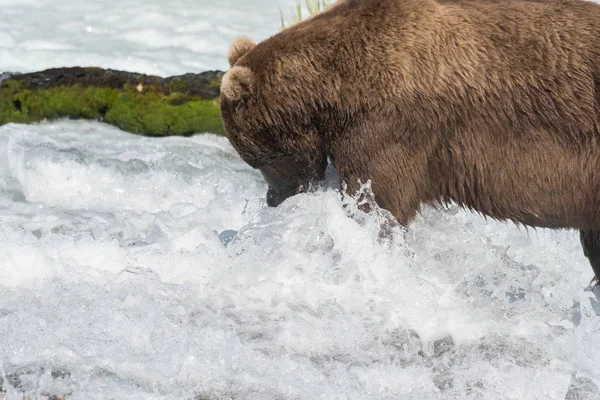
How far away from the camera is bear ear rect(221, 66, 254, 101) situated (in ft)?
16.8

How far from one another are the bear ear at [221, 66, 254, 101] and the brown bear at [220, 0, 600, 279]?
17cm

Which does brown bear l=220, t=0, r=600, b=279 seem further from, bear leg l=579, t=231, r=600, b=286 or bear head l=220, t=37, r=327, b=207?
bear leg l=579, t=231, r=600, b=286

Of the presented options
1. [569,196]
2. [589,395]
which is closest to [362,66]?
[569,196]

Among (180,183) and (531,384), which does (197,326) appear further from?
(180,183)

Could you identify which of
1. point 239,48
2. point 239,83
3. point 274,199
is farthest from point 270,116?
point 274,199

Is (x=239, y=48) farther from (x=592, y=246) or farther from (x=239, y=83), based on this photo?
(x=592, y=246)

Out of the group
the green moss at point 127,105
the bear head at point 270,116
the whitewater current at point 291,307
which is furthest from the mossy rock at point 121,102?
the bear head at point 270,116

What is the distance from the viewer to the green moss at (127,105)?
7887mm

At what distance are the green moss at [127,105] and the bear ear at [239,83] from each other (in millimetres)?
2697

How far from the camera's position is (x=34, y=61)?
10297 millimetres

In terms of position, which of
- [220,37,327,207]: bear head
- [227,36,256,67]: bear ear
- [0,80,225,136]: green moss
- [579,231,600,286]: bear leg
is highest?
[227,36,256,67]: bear ear

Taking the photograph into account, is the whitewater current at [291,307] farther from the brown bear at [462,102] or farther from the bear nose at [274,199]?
the brown bear at [462,102]

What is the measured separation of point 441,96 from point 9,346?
7.45 feet

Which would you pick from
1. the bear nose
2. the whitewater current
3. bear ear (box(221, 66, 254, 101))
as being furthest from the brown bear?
the bear nose
